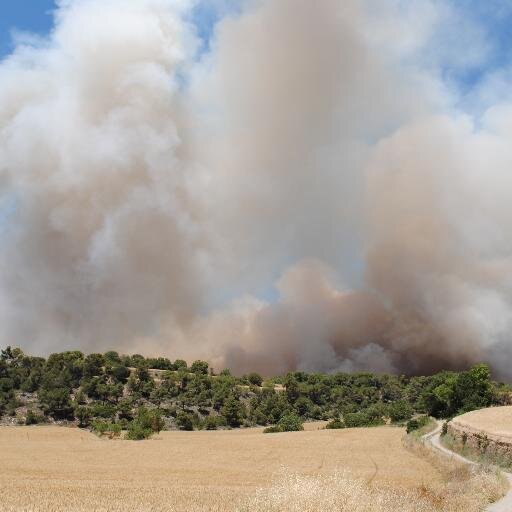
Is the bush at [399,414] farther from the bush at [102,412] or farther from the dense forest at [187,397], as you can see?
the bush at [102,412]

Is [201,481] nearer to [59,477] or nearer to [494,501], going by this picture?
[59,477]

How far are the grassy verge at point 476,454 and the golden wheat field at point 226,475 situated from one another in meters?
3.43

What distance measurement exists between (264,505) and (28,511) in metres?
10.4

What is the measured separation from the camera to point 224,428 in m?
133

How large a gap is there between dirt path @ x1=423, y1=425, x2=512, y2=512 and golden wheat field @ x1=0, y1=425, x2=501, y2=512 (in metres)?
1.05

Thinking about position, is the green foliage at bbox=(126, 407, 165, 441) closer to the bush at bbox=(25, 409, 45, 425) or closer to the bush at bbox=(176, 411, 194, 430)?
the bush at bbox=(176, 411, 194, 430)

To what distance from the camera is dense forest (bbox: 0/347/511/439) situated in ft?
366

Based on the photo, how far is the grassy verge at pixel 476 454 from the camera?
1668 inches

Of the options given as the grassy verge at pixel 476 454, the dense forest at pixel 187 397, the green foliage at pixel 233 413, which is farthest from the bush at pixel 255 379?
the grassy verge at pixel 476 454

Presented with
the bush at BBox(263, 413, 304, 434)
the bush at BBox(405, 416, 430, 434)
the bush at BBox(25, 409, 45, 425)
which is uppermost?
the bush at BBox(25, 409, 45, 425)

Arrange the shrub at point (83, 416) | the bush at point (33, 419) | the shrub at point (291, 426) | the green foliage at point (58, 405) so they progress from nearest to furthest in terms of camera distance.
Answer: the shrub at point (291, 426)
the bush at point (33, 419)
the shrub at point (83, 416)
the green foliage at point (58, 405)

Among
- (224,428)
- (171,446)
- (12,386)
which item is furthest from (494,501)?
(12,386)

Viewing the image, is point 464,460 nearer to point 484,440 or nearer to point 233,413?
point 484,440

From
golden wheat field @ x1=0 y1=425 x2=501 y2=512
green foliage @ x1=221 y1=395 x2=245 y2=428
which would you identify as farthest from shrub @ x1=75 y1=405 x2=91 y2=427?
golden wheat field @ x1=0 y1=425 x2=501 y2=512
